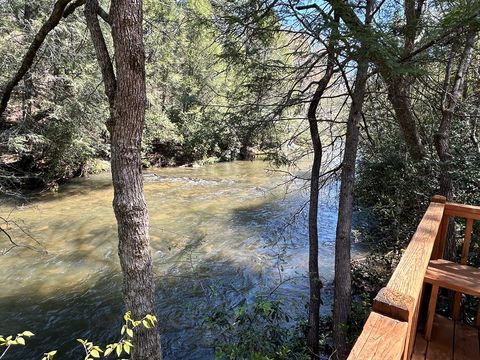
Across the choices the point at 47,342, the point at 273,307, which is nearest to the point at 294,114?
the point at 273,307

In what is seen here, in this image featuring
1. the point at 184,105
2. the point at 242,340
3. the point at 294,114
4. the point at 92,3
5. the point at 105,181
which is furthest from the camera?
the point at 184,105

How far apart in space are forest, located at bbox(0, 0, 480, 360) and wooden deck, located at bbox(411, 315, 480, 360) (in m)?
0.12

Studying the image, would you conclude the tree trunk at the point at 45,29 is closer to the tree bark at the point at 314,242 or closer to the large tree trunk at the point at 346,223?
the tree bark at the point at 314,242

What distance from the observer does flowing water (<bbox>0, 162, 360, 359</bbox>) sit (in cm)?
478

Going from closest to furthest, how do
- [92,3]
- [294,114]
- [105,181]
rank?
[92,3], [294,114], [105,181]

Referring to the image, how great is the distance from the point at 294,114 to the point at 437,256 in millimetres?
2683

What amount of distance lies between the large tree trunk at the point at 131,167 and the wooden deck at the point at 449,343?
2.21 meters

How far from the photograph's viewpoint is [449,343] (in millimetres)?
2301

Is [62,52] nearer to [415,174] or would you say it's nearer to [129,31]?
[129,31]

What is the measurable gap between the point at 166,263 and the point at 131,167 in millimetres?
4244

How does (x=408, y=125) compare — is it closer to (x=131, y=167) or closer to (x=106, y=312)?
(x=131, y=167)

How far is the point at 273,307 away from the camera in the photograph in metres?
3.38

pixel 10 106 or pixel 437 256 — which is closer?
pixel 437 256

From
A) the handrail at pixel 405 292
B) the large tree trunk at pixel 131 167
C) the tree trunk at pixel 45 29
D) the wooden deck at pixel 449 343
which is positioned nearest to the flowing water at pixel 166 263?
the large tree trunk at pixel 131 167
